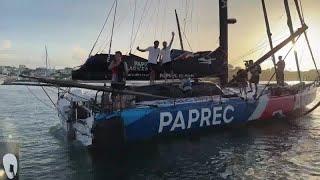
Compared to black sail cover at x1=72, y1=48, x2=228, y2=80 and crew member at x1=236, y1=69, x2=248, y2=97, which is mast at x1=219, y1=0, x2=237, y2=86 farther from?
crew member at x1=236, y1=69, x2=248, y2=97

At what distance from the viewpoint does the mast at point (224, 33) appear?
20.1 m

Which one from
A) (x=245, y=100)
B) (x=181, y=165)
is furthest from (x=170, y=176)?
(x=245, y=100)

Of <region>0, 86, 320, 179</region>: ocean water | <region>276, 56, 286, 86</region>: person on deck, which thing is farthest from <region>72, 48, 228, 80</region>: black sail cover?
<region>276, 56, 286, 86</region>: person on deck

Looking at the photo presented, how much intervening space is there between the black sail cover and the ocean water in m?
2.69

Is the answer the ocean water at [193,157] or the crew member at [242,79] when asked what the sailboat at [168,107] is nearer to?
the crew member at [242,79]

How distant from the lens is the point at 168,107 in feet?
49.9

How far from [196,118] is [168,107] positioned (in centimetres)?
146

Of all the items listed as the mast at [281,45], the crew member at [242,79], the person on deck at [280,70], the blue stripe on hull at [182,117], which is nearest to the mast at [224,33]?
the crew member at [242,79]

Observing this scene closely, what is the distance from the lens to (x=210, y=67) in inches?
763

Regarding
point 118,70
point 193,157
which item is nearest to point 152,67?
point 118,70

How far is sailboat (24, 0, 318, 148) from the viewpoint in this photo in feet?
44.9

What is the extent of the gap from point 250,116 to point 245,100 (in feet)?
2.99

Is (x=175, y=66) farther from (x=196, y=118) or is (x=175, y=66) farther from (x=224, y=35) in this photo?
(x=224, y=35)

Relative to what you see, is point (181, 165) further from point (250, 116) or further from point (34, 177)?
point (250, 116)
